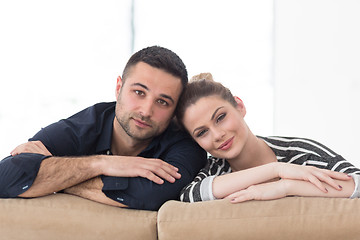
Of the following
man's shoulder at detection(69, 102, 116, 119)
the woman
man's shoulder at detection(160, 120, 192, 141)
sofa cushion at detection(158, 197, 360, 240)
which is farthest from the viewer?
man's shoulder at detection(69, 102, 116, 119)

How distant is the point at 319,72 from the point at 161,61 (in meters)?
3.06

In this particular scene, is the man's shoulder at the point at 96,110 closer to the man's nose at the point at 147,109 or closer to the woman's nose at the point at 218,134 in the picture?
the man's nose at the point at 147,109

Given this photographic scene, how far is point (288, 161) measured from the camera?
5.74ft

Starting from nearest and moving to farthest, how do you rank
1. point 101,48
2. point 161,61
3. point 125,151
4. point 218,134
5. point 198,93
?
point 218,134 < point 198,93 < point 161,61 < point 125,151 < point 101,48

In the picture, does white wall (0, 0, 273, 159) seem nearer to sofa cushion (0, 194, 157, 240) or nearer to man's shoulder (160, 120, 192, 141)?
man's shoulder (160, 120, 192, 141)

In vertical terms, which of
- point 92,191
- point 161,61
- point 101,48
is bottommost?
point 101,48

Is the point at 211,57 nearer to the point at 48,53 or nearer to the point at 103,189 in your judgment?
the point at 48,53

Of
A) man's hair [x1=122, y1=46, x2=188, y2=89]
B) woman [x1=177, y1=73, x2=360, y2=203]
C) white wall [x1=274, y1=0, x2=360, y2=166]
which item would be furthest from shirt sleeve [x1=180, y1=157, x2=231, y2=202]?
white wall [x1=274, y1=0, x2=360, y2=166]

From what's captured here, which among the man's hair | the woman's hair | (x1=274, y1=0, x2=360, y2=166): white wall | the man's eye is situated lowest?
(x1=274, y1=0, x2=360, y2=166): white wall

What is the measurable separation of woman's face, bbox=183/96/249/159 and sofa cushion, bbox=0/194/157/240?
50cm

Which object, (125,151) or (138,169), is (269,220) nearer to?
(138,169)

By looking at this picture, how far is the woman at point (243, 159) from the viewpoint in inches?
50.7

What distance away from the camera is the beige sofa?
44.9 inches

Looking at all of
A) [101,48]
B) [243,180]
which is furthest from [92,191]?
[101,48]
